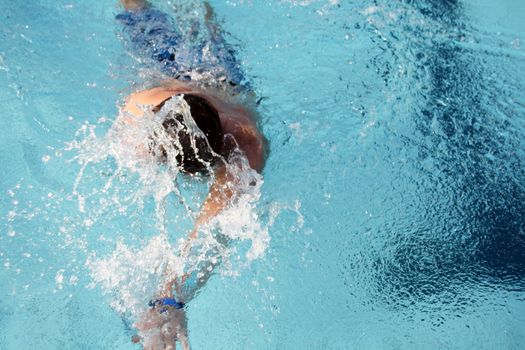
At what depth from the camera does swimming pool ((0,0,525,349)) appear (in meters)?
2.77

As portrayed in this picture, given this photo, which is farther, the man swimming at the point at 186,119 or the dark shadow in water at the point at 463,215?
the dark shadow in water at the point at 463,215

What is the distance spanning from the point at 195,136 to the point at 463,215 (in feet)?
6.12

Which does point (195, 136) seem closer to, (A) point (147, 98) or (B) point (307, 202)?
(A) point (147, 98)

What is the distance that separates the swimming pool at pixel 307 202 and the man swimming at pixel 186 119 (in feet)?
0.68

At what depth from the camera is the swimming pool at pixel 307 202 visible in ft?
9.09

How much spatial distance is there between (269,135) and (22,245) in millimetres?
1544

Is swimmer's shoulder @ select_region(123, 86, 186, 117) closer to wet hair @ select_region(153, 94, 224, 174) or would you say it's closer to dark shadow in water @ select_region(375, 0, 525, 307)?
wet hair @ select_region(153, 94, 224, 174)

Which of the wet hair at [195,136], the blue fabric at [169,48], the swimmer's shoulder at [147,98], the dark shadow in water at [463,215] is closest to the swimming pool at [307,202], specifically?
the dark shadow in water at [463,215]

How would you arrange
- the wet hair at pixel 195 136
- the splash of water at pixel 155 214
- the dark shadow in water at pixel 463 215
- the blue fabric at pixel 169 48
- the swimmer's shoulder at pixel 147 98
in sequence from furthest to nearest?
1. the dark shadow in water at pixel 463 215
2. the blue fabric at pixel 169 48
3. the splash of water at pixel 155 214
4. the swimmer's shoulder at pixel 147 98
5. the wet hair at pixel 195 136

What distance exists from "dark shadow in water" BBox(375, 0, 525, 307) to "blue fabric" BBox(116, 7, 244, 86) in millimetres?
1247

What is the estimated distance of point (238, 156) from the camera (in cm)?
237

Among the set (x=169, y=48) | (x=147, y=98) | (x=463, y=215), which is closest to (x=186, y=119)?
(x=147, y=98)

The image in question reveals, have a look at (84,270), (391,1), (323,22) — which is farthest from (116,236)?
(391,1)

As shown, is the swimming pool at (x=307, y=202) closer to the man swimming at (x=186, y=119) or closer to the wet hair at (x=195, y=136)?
the man swimming at (x=186, y=119)
